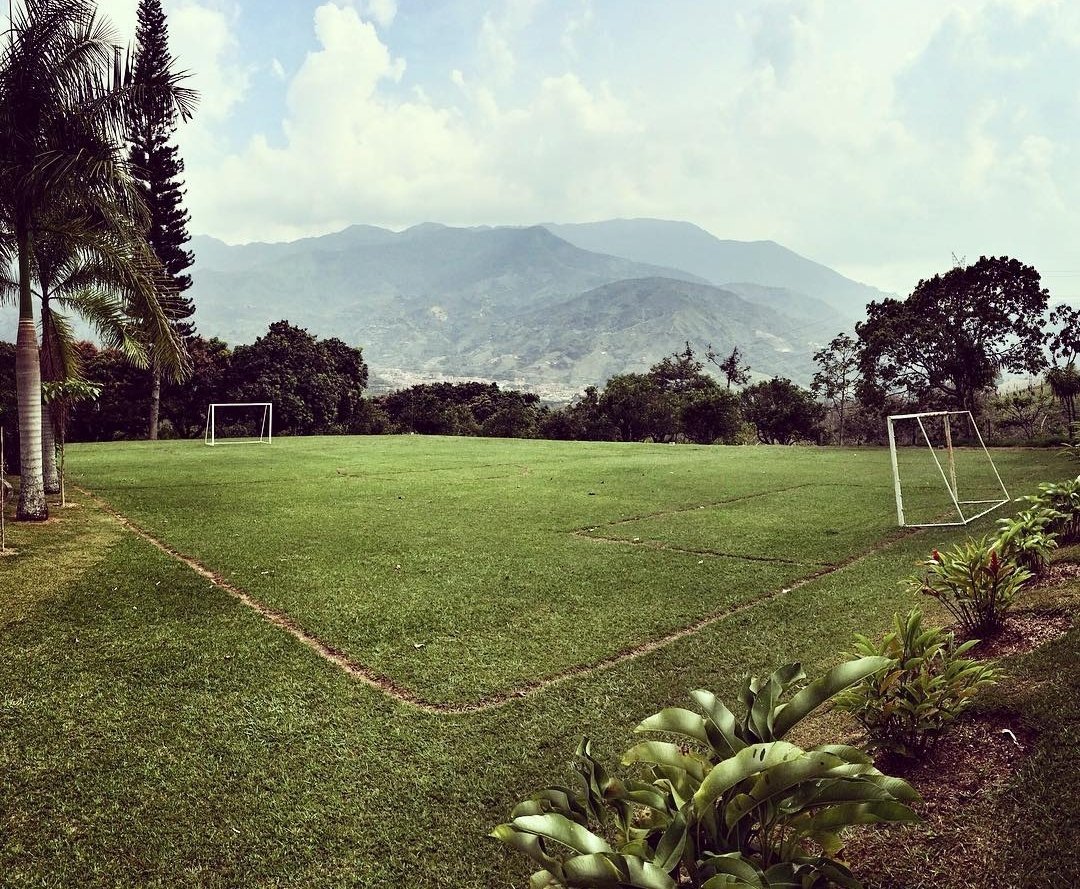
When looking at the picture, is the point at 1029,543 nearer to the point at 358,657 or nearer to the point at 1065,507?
the point at 1065,507

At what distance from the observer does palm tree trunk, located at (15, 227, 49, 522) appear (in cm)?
884

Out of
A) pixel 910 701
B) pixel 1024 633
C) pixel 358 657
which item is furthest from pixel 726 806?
pixel 358 657

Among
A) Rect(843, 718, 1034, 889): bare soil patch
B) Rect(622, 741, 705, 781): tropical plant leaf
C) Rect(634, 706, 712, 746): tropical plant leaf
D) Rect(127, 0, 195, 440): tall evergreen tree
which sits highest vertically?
Rect(127, 0, 195, 440): tall evergreen tree

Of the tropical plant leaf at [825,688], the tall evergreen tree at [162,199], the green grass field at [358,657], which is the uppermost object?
the tall evergreen tree at [162,199]

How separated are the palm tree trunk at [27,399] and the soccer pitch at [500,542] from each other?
1301 mm

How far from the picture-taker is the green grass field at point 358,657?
9.26 ft

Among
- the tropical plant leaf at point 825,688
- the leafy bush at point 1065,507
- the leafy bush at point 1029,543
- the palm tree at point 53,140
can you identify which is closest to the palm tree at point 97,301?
the palm tree at point 53,140

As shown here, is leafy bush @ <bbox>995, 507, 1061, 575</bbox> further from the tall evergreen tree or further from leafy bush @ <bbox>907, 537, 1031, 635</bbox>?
the tall evergreen tree

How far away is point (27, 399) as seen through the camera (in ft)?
29.0

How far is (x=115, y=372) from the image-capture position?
30.9 meters

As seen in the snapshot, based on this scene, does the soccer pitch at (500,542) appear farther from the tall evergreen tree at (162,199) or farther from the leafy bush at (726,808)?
the tall evergreen tree at (162,199)

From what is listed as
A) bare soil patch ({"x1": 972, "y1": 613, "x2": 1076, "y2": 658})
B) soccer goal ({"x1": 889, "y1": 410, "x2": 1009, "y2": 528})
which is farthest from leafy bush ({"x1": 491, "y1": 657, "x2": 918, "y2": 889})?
soccer goal ({"x1": 889, "y1": 410, "x2": 1009, "y2": 528})

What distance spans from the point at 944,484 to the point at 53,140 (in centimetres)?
1539

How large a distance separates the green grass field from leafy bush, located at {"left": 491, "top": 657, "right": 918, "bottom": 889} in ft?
A: 2.92
